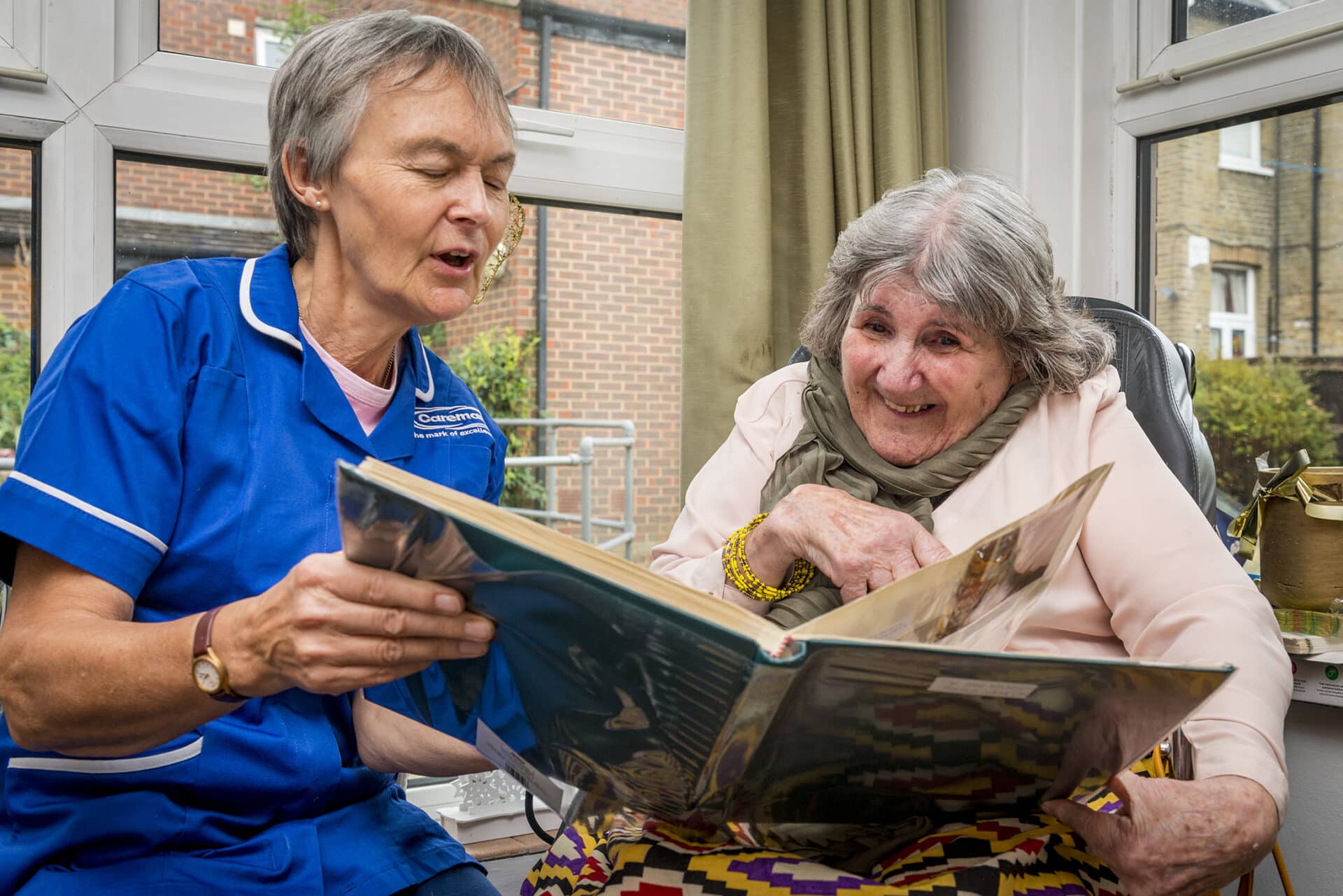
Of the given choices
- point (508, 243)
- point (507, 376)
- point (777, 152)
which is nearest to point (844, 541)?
point (508, 243)

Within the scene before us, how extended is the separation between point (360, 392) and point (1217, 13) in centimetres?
205

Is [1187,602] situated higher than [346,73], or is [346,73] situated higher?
[346,73]

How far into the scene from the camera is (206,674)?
0.74 metres

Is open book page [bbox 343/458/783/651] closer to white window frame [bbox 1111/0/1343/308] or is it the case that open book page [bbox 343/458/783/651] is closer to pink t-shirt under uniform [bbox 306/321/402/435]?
pink t-shirt under uniform [bbox 306/321/402/435]

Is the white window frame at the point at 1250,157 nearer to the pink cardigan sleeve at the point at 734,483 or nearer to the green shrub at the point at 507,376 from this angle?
the pink cardigan sleeve at the point at 734,483

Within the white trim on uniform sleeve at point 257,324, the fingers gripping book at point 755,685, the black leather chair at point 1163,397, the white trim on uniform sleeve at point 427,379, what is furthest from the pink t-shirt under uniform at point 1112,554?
the white trim on uniform sleeve at point 257,324

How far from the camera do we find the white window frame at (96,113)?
1729mm

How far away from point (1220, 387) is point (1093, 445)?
1231mm

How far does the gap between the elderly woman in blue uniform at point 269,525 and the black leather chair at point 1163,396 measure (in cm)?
88

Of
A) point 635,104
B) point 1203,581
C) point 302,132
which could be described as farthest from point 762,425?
point 635,104

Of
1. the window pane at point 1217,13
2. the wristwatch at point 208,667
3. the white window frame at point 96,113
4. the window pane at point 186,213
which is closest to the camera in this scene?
the wristwatch at point 208,667

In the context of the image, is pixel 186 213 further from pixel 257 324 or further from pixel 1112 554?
pixel 1112 554

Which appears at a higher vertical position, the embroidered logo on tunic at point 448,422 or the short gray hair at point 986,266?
the short gray hair at point 986,266

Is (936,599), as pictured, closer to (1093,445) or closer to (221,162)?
(1093,445)
